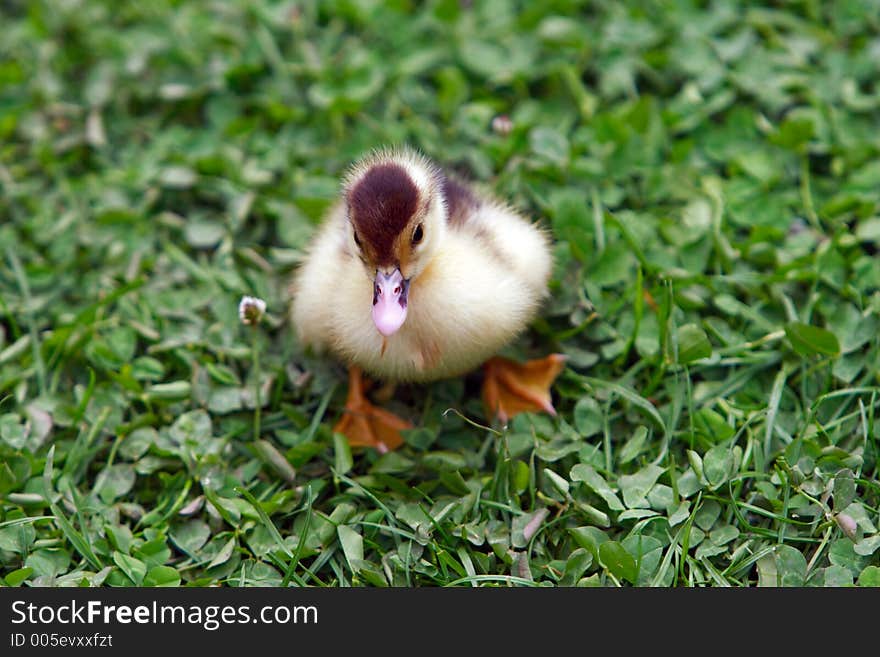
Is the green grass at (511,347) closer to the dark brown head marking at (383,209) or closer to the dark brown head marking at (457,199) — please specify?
the dark brown head marking at (457,199)

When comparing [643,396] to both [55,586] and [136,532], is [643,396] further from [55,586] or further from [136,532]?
[55,586]

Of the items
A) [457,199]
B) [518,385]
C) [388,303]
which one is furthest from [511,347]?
[388,303]

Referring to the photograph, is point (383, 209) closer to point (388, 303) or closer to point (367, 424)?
point (388, 303)

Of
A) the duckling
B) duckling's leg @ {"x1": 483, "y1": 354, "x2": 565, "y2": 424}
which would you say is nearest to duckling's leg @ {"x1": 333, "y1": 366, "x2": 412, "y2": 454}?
the duckling

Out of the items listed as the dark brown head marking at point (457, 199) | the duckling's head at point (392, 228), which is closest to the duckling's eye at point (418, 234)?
the duckling's head at point (392, 228)

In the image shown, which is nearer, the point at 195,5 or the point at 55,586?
the point at 55,586

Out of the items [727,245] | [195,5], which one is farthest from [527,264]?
[195,5]
